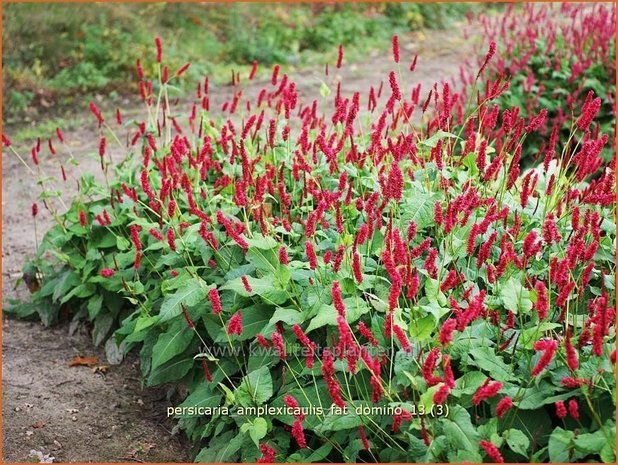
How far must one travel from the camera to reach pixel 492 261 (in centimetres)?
363

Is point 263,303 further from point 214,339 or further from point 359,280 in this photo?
point 359,280

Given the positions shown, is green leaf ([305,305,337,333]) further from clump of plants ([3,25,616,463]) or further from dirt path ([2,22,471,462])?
dirt path ([2,22,471,462])

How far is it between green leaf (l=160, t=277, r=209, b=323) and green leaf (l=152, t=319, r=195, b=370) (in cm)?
23

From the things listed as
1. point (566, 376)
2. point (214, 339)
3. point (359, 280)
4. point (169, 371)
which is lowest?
point (169, 371)

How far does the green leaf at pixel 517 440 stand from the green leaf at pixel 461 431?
0.37 feet

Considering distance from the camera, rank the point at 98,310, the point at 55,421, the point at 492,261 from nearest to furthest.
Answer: the point at 492,261 < the point at 55,421 < the point at 98,310

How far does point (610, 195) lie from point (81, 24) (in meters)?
9.84

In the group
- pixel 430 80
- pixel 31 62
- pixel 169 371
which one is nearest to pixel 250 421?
pixel 169 371

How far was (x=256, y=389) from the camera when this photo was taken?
3.47 meters

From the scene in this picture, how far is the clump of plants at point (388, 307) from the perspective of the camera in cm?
287

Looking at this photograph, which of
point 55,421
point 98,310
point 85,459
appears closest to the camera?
point 85,459

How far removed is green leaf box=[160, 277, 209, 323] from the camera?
3.78 metres

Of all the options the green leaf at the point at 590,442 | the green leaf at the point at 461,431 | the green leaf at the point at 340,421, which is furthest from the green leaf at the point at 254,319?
the green leaf at the point at 590,442

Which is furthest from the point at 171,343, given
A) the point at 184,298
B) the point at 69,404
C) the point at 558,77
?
the point at 558,77
